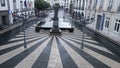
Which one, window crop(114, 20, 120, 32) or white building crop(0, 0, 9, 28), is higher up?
white building crop(0, 0, 9, 28)

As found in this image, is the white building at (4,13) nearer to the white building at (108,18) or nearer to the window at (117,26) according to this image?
the white building at (108,18)

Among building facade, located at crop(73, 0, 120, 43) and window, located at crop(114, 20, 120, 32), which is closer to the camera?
window, located at crop(114, 20, 120, 32)

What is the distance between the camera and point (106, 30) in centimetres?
2373

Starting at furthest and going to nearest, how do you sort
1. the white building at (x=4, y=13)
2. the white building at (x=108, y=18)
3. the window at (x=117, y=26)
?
the white building at (x=4, y=13)
the white building at (x=108, y=18)
the window at (x=117, y=26)

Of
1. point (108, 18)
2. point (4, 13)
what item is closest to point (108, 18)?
point (108, 18)

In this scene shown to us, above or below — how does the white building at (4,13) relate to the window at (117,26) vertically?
above

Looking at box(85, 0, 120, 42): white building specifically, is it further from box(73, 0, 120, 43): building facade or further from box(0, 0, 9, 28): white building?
box(0, 0, 9, 28): white building

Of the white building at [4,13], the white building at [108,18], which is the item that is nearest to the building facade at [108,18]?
the white building at [108,18]

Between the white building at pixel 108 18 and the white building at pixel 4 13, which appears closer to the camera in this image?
the white building at pixel 108 18

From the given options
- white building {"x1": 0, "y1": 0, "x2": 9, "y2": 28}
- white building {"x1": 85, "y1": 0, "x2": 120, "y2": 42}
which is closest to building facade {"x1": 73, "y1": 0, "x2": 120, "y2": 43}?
white building {"x1": 85, "y1": 0, "x2": 120, "y2": 42}

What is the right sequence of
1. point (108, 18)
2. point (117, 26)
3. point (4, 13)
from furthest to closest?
point (4, 13) → point (108, 18) → point (117, 26)

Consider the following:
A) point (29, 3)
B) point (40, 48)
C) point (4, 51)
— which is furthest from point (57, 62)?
point (29, 3)

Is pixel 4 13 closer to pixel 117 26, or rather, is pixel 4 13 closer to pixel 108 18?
pixel 108 18

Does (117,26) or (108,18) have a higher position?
(108,18)
